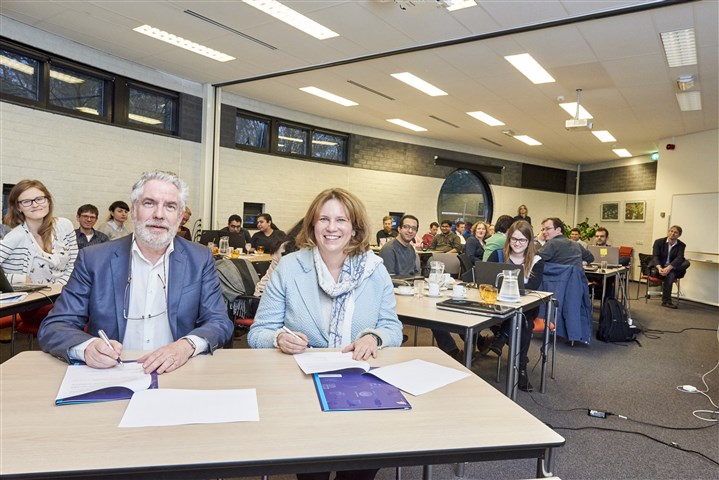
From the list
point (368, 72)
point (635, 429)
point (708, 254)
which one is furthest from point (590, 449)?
point (708, 254)

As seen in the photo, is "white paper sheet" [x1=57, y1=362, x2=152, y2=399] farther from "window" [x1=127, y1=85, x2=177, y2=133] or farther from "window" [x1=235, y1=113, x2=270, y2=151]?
"window" [x1=235, y1=113, x2=270, y2=151]

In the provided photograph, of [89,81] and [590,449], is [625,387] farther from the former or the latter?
[89,81]

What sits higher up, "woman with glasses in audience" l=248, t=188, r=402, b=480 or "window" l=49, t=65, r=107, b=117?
"window" l=49, t=65, r=107, b=117

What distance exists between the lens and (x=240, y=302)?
11.7ft

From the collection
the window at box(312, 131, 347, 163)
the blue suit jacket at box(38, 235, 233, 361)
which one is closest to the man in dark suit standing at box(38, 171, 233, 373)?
the blue suit jacket at box(38, 235, 233, 361)

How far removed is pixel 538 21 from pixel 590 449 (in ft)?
13.3

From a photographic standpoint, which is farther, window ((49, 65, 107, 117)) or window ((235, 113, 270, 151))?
window ((235, 113, 270, 151))

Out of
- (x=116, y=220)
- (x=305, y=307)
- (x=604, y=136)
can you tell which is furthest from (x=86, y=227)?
(x=604, y=136)

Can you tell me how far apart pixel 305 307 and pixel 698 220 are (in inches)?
389

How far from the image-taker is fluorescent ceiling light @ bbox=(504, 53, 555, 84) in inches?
233

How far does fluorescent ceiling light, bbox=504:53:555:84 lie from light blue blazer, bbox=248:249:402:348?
498 cm

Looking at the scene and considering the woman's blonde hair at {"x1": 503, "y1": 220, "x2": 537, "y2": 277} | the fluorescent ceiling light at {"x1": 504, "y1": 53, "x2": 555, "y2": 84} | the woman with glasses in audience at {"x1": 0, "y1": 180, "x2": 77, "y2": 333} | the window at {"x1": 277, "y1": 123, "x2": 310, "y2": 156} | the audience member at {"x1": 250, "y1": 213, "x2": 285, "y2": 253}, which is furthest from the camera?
the window at {"x1": 277, "y1": 123, "x2": 310, "y2": 156}

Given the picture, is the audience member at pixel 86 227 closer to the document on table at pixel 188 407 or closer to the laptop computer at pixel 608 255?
the document on table at pixel 188 407

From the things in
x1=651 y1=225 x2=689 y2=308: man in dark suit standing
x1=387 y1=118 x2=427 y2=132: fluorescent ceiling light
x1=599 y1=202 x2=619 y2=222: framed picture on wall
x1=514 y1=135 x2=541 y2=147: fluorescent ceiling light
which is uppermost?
x1=387 y1=118 x2=427 y2=132: fluorescent ceiling light
